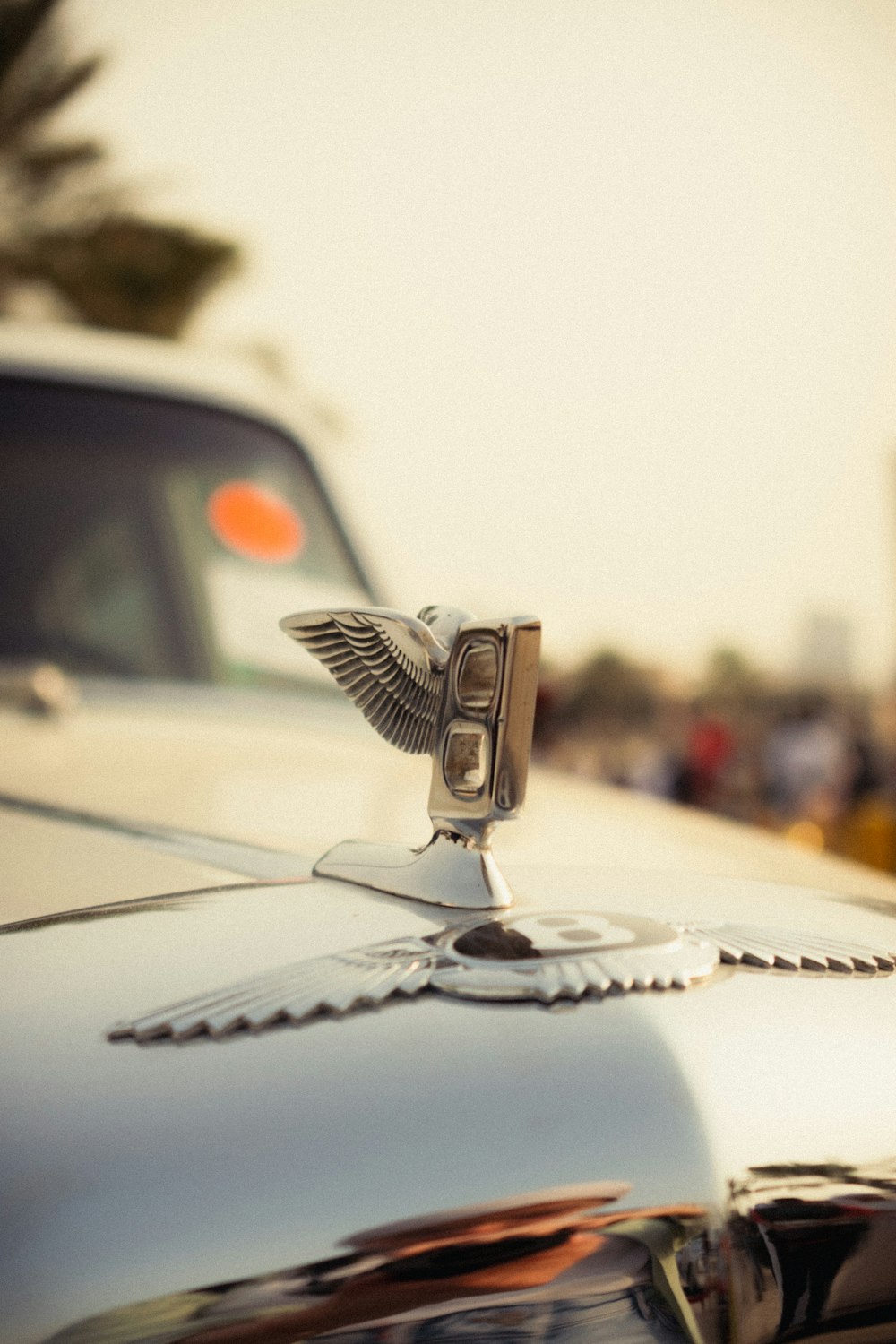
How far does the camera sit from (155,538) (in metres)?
2.60

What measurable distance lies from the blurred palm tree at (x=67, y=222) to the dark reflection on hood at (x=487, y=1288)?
44.2 ft

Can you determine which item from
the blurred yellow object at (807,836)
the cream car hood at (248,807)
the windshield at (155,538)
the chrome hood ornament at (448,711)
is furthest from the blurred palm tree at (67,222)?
the chrome hood ornament at (448,711)

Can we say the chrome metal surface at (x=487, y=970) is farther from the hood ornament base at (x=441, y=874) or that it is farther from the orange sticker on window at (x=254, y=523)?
the orange sticker on window at (x=254, y=523)

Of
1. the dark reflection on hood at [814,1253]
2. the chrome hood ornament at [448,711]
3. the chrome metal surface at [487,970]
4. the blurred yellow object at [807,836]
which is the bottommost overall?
the dark reflection on hood at [814,1253]

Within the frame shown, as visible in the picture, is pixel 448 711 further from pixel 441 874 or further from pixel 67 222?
pixel 67 222

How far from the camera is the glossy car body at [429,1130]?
0.73 metres

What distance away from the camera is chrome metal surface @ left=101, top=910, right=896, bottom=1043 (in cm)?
82

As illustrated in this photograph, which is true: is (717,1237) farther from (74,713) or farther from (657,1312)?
(74,713)

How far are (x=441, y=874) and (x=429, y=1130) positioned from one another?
0.25m

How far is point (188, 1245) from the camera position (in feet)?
2.39

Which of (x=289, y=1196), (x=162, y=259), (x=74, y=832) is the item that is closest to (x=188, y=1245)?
(x=289, y=1196)

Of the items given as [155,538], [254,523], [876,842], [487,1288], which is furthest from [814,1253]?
[876,842]

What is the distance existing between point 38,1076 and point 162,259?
1448 cm

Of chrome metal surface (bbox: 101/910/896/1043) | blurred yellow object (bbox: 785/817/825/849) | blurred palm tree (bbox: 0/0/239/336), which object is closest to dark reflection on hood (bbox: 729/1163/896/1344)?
chrome metal surface (bbox: 101/910/896/1043)
